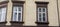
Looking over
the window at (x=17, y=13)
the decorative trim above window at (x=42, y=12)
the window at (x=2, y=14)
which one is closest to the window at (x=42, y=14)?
the decorative trim above window at (x=42, y=12)

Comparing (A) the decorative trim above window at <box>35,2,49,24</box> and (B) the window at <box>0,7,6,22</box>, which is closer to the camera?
(A) the decorative trim above window at <box>35,2,49,24</box>

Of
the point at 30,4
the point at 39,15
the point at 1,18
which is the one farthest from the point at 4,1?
the point at 39,15

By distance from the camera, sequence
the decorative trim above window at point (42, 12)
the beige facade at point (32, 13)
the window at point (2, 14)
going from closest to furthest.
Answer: the beige facade at point (32, 13)
the decorative trim above window at point (42, 12)
the window at point (2, 14)

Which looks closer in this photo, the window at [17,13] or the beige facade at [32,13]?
the beige facade at [32,13]

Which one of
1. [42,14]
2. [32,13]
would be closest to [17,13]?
→ [32,13]

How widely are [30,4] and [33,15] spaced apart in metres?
0.73

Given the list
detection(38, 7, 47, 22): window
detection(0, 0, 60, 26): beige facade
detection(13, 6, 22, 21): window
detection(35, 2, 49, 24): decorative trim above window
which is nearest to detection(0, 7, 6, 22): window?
detection(0, 0, 60, 26): beige facade

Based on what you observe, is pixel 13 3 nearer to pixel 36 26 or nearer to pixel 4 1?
pixel 4 1

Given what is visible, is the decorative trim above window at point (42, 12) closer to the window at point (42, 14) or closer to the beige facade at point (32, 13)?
the window at point (42, 14)

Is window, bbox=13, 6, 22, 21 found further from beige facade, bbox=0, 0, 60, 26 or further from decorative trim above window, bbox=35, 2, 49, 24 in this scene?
decorative trim above window, bbox=35, 2, 49, 24

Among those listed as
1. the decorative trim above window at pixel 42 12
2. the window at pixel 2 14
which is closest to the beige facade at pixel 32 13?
the decorative trim above window at pixel 42 12

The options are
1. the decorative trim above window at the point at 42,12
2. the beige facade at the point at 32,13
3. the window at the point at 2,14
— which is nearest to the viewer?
the beige facade at the point at 32,13

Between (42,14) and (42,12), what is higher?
(42,12)

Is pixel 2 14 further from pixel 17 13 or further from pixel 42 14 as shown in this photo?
pixel 42 14
